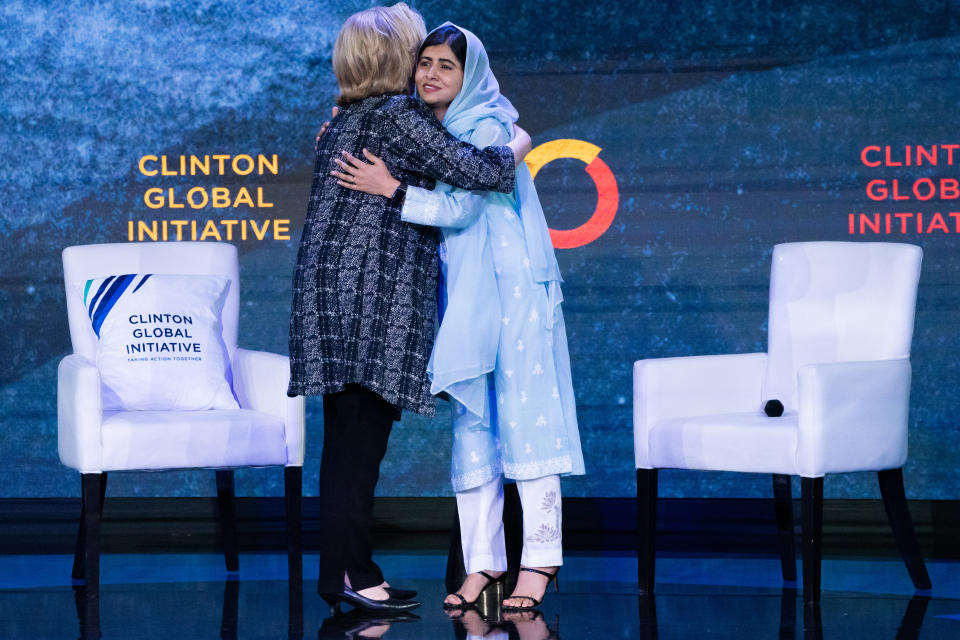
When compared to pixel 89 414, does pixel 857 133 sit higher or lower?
higher

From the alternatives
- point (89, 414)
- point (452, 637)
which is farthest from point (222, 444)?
point (452, 637)

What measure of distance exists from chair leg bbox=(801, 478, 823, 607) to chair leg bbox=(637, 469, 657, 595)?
1.47 ft

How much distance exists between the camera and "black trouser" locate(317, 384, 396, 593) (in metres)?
2.70

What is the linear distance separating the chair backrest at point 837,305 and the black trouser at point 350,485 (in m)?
1.29

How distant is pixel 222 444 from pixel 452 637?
3.20 feet

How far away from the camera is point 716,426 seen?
10.3 ft

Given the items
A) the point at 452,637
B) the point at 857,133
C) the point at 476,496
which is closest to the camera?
the point at 452,637

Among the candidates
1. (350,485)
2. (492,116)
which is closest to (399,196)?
(492,116)

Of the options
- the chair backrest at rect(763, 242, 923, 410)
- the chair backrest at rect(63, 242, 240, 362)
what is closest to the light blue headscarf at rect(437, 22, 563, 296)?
the chair backrest at rect(763, 242, 923, 410)

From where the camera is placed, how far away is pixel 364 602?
2750 mm

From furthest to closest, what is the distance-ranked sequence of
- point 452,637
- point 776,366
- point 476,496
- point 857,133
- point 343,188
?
point 857,133, point 776,366, point 476,496, point 343,188, point 452,637

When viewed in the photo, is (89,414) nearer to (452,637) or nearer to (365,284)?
(365,284)

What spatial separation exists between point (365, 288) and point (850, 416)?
126 centimetres

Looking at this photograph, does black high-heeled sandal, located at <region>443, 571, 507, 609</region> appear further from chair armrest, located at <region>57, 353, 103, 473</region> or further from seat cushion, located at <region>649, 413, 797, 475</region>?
chair armrest, located at <region>57, 353, 103, 473</region>
